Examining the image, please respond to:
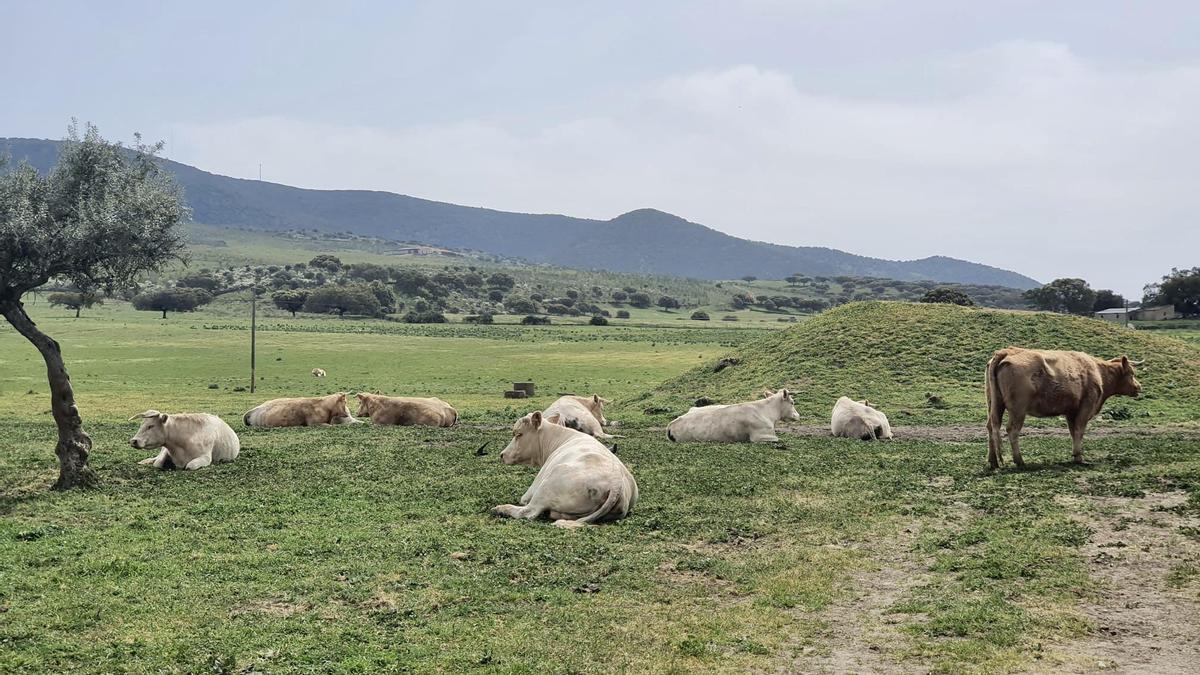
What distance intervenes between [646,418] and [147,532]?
20.4 m

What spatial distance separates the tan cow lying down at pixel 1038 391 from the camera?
18078 mm

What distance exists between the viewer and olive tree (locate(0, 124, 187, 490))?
17141mm

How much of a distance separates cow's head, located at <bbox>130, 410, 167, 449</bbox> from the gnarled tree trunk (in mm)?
2394

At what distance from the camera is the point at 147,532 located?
1356 cm

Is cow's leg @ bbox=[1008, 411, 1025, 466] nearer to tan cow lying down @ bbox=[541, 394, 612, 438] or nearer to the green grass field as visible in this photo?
the green grass field

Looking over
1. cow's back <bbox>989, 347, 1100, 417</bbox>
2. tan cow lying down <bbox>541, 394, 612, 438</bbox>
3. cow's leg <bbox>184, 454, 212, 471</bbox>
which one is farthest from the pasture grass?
tan cow lying down <bbox>541, 394, 612, 438</bbox>

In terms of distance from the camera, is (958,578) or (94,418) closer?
(958,578)

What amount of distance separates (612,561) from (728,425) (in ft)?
43.6

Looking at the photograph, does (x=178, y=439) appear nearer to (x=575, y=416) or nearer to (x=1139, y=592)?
(x=575, y=416)

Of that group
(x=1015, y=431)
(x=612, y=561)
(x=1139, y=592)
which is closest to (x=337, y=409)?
(x=1015, y=431)

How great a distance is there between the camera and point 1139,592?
9969 millimetres

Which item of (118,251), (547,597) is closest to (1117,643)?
(547,597)

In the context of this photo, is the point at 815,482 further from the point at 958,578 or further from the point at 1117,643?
the point at 1117,643

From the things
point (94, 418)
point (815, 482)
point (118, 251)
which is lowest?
point (94, 418)
